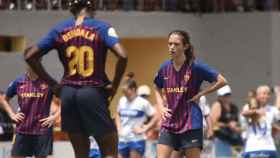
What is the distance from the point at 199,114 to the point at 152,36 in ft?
43.7

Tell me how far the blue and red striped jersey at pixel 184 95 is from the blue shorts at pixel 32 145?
2116mm

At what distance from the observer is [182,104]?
1330cm

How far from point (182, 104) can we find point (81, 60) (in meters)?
2.88

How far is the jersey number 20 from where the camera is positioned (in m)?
10.6

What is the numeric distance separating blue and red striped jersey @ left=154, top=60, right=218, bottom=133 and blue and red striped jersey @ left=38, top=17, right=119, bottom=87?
266 centimetres

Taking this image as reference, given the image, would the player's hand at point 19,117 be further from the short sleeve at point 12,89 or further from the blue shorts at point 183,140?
the blue shorts at point 183,140

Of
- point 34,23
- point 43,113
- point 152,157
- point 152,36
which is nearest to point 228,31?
point 152,36

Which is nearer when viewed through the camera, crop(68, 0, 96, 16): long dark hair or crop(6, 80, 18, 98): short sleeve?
crop(68, 0, 96, 16): long dark hair

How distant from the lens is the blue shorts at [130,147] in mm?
19609

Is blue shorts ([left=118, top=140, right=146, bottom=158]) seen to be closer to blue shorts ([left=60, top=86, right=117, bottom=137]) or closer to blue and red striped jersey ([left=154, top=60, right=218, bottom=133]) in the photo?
blue and red striped jersey ([left=154, top=60, right=218, bottom=133])

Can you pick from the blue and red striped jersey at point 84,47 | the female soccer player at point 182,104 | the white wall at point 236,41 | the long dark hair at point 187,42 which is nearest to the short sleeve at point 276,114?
the female soccer player at point 182,104

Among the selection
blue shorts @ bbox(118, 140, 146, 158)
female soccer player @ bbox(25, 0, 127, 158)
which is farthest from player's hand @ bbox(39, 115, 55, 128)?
blue shorts @ bbox(118, 140, 146, 158)

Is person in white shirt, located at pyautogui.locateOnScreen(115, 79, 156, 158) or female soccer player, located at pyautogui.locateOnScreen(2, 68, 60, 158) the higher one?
female soccer player, located at pyautogui.locateOnScreen(2, 68, 60, 158)

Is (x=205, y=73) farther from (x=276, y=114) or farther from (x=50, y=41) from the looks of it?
(x=276, y=114)
